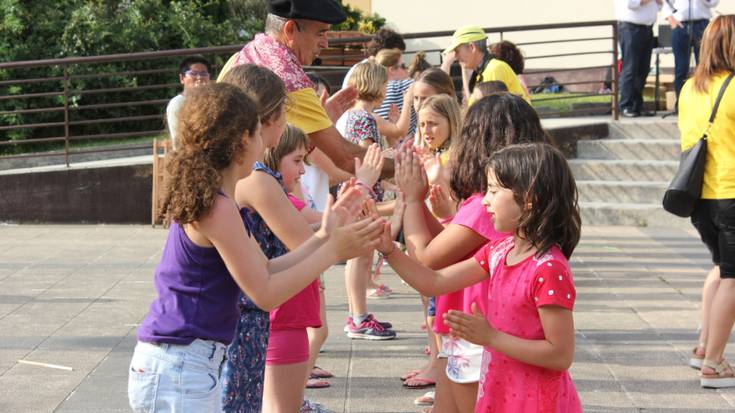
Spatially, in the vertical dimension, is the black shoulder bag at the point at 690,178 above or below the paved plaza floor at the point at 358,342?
above

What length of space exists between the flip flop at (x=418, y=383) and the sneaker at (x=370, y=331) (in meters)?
1.05

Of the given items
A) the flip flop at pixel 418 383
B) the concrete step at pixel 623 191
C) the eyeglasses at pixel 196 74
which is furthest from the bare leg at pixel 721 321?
the concrete step at pixel 623 191

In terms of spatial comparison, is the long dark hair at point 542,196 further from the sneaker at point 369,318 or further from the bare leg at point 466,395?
the sneaker at point 369,318

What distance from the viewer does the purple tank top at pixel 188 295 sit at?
3227 millimetres

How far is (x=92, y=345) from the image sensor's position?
6.74 m

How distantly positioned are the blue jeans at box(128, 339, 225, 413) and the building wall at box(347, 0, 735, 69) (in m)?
16.6

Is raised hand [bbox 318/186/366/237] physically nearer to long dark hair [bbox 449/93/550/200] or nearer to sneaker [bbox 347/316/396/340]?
long dark hair [bbox 449/93/550/200]

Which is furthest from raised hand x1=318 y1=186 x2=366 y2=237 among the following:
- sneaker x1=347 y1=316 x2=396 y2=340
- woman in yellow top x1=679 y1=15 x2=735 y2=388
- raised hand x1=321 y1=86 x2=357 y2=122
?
sneaker x1=347 y1=316 x2=396 y2=340

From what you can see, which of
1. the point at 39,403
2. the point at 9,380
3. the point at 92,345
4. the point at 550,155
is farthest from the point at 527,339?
the point at 92,345

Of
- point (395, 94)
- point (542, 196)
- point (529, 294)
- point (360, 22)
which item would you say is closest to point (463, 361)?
point (529, 294)

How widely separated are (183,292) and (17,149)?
14.3 meters

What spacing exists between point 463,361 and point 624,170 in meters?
9.13

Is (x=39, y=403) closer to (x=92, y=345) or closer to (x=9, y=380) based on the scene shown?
(x=9, y=380)

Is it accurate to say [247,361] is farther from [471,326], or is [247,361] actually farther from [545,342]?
[545,342]
